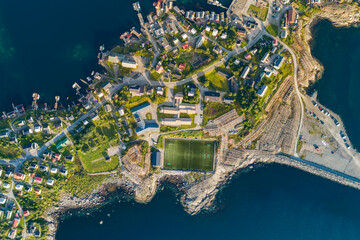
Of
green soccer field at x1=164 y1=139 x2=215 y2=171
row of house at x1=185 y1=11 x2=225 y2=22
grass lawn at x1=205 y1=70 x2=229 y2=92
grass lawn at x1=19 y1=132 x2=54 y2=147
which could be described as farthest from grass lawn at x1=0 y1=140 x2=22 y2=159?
row of house at x1=185 y1=11 x2=225 y2=22

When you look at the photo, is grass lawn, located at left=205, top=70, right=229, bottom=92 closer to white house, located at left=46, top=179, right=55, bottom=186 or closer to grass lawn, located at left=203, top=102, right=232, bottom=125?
grass lawn, located at left=203, top=102, right=232, bottom=125

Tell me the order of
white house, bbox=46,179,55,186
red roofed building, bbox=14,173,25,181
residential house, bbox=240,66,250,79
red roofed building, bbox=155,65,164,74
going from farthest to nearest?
residential house, bbox=240,66,250,79, red roofed building, bbox=155,65,164,74, white house, bbox=46,179,55,186, red roofed building, bbox=14,173,25,181

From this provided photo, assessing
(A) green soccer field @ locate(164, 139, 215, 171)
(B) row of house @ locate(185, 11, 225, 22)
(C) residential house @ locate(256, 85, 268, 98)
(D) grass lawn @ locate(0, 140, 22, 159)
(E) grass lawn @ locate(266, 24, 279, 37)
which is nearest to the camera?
(C) residential house @ locate(256, 85, 268, 98)

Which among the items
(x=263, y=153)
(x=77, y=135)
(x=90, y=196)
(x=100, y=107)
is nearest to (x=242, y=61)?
(x=263, y=153)

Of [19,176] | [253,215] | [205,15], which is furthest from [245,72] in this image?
[19,176]

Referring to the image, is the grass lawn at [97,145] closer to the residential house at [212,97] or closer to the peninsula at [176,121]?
the peninsula at [176,121]

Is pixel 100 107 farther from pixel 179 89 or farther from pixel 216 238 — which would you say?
pixel 216 238
